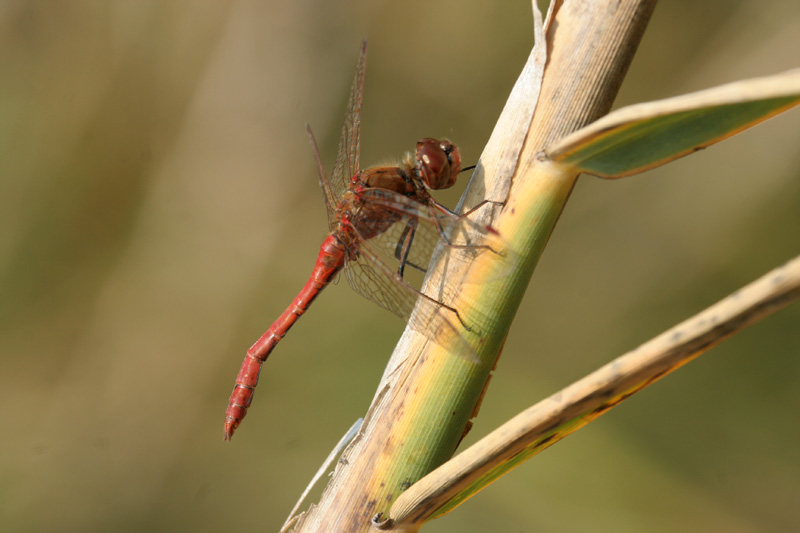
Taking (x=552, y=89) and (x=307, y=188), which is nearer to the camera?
(x=552, y=89)

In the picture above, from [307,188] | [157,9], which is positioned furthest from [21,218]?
[307,188]

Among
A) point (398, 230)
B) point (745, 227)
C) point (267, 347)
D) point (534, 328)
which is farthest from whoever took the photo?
point (534, 328)

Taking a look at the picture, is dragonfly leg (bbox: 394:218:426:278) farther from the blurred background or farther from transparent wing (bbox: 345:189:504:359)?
the blurred background

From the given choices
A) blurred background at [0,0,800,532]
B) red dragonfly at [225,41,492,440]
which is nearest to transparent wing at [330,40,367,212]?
red dragonfly at [225,41,492,440]

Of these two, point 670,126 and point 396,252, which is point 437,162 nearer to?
point 396,252

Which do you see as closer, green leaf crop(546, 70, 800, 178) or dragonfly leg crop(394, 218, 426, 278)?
green leaf crop(546, 70, 800, 178)

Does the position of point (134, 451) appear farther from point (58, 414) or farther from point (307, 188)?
point (307, 188)
